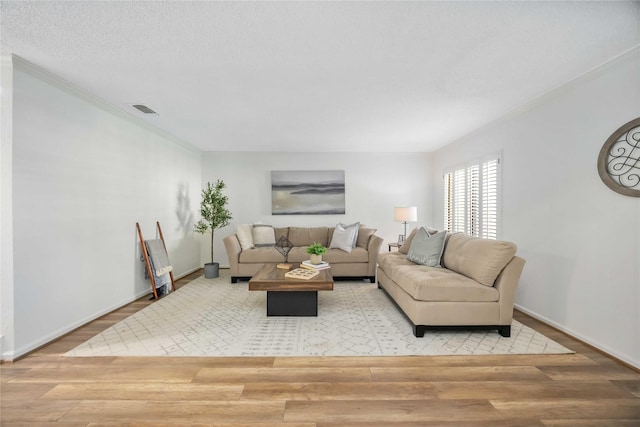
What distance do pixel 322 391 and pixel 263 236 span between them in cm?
371

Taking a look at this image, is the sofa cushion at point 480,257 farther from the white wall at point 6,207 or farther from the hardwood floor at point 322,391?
the white wall at point 6,207

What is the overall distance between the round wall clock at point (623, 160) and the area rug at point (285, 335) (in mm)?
1492

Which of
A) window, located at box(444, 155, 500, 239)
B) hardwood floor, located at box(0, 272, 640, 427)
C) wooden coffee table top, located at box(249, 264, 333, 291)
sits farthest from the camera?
window, located at box(444, 155, 500, 239)

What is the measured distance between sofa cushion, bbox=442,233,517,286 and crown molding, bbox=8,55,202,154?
14.7ft

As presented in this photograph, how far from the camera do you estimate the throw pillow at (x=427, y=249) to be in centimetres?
346

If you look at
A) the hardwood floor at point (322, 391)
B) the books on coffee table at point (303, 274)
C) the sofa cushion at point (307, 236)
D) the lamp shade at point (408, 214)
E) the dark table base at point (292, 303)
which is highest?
the lamp shade at point (408, 214)

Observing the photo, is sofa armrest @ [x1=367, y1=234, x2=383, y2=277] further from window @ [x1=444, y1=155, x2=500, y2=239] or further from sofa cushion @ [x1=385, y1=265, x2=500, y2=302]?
sofa cushion @ [x1=385, y1=265, x2=500, y2=302]

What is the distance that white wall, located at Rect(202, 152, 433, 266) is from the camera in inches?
233

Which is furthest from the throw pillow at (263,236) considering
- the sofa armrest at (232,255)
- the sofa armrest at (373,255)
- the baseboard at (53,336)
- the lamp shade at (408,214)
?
the lamp shade at (408,214)

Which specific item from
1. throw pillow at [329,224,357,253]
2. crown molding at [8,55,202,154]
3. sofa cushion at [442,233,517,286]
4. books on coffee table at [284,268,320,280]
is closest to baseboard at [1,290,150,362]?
books on coffee table at [284,268,320,280]

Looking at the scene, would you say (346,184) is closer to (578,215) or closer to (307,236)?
(307,236)

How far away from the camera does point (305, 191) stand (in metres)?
5.93

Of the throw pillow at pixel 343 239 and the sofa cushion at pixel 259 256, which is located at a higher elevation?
the throw pillow at pixel 343 239


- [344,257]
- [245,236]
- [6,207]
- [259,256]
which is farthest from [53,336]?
[344,257]
